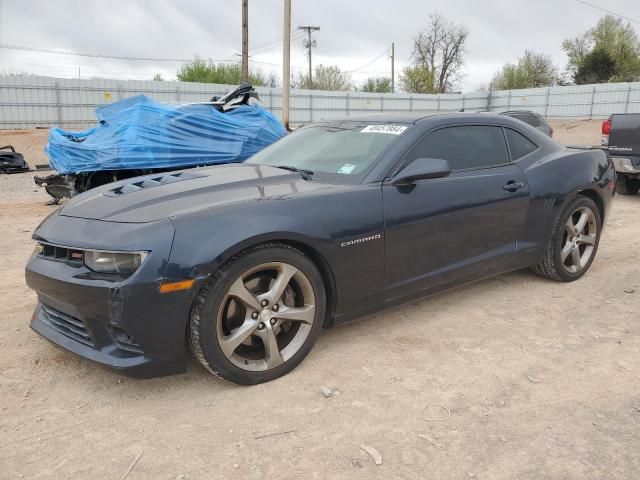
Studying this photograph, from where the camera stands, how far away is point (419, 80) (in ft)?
177

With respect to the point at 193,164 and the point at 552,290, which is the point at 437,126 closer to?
the point at 552,290

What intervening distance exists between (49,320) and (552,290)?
372 cm

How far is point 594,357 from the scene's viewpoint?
3.13m

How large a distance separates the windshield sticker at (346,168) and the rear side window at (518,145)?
149cm

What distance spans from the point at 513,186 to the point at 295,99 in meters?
27.0

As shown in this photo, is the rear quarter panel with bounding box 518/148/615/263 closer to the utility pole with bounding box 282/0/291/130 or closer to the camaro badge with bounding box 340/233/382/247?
the camaro badge with bounding box 340/233/382/247

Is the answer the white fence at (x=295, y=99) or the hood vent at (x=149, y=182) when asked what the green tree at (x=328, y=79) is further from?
the hood vent at (x=149, y=182)

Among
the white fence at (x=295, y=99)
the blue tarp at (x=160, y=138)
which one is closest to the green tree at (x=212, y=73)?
the white fence at (x=295, y=99)

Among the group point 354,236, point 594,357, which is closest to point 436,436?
point 354,236

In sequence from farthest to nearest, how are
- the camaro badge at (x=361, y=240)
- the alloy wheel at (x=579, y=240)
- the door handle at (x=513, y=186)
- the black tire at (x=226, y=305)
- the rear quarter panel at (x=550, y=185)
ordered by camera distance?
the alloy wheel at (x=579, y=240), the rear quarter panel at (x=550, y=185), the door handle at (x=513, y=186), the camaro badge at (x=361, y=240), the black tire at (x=226, y=305)

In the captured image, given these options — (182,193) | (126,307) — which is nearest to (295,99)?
(182,193)

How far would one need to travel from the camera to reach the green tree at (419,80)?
2119 inches

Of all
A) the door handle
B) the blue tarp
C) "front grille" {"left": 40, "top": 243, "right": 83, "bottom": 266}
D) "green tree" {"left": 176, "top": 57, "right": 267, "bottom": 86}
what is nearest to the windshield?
the door handle

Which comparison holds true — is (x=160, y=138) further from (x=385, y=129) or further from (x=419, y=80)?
(x=419, y=80)
